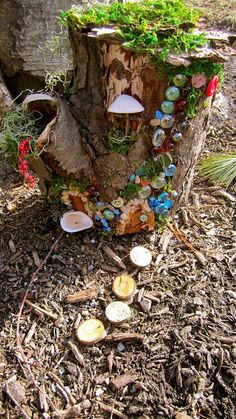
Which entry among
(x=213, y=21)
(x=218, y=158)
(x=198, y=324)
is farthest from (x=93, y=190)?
(x=213, y=21)

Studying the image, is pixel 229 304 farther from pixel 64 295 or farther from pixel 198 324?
pixel 64 295

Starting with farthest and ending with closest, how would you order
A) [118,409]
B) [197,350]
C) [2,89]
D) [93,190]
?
1. [2,89]
2. [93,190]
3. [197,350]
4. [118,409]

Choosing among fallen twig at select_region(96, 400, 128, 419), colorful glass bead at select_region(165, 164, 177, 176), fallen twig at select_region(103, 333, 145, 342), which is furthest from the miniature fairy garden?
fallen twig at select_region(96, 400, 128, 419)

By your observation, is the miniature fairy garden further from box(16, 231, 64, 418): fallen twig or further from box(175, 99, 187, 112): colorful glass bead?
box(16, 231, 64, 418): fallen twig

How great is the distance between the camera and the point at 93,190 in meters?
2.01

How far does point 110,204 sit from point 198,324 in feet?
2.35

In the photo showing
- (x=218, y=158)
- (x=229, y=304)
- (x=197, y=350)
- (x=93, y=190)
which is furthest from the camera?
(x=218, y=158)

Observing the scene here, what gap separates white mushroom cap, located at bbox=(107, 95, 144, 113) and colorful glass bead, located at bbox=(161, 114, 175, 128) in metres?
0.13

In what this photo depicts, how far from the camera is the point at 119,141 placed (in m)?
1.83

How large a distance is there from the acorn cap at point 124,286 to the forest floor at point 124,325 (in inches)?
1.5

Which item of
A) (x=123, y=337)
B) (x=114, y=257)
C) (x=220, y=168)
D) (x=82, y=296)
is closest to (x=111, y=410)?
(x=123, y=337)

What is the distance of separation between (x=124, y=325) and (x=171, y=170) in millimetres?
778

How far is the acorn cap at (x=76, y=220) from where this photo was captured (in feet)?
6.81

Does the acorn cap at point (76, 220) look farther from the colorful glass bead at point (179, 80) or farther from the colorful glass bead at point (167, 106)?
the colorful glass bead at point (179, 80)
